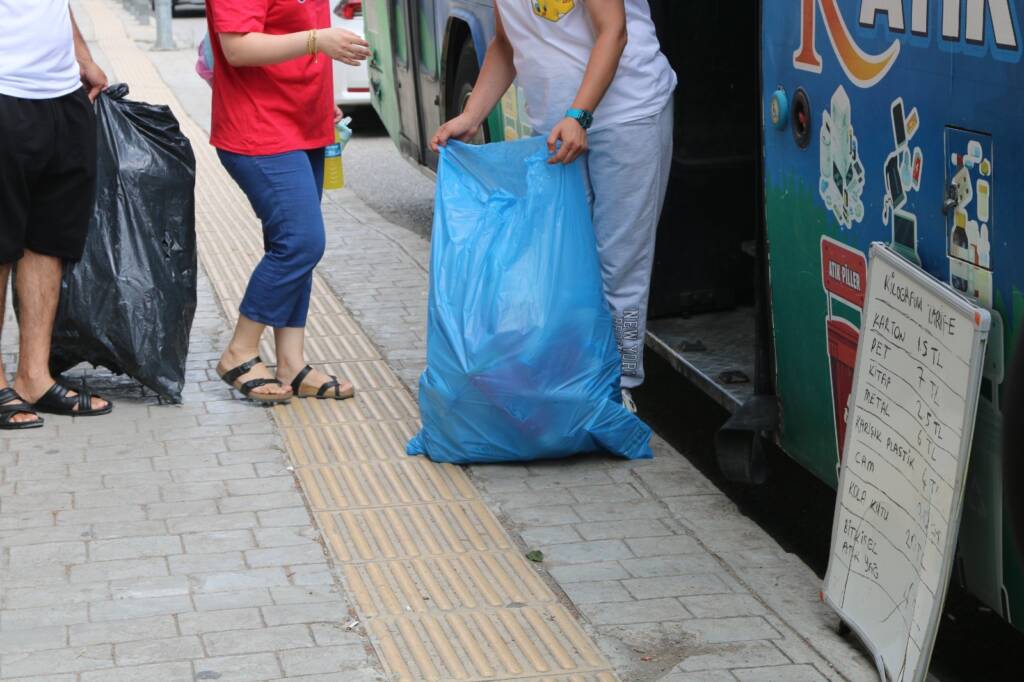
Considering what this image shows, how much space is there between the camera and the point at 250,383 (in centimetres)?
553

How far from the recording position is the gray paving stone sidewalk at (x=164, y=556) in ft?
11.6


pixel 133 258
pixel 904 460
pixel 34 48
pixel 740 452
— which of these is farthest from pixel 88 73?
pixel 904 460

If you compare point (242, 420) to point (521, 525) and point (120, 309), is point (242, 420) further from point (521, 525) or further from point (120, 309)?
point (521, 525)

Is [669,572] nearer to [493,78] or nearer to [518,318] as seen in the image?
[518,318]

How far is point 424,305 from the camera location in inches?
274

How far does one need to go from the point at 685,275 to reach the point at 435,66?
257cm

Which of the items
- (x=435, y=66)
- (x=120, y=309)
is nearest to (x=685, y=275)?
(x=120, y=309)

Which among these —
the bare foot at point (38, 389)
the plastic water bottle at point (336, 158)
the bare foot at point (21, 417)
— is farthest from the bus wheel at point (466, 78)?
the bare foot at point (21, 417)

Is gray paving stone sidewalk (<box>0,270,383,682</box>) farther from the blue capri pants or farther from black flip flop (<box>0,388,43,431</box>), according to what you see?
the blue capri pants

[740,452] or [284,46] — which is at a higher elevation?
[284,46]

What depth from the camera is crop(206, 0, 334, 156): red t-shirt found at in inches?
201

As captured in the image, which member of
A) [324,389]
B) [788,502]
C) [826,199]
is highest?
[826,199]

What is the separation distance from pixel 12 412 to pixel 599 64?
2309 mm

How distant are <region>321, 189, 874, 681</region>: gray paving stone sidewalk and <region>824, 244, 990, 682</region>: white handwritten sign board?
0.54 feet
